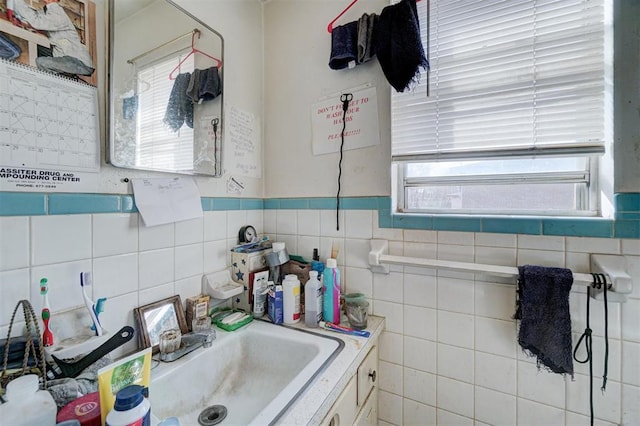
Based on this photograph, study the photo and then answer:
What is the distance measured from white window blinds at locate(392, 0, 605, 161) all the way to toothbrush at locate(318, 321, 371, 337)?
0.71 meters

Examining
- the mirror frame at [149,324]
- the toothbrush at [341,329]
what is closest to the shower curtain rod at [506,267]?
the toothbrush at [341,329]

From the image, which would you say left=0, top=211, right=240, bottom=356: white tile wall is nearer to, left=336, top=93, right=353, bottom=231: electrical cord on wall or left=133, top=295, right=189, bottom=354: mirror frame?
left=133, top=295, right=189, bottom=354: mirror frame

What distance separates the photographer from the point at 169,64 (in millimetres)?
975

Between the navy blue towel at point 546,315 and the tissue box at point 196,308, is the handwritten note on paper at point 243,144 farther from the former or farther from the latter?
the navy blue towel at point 546,315

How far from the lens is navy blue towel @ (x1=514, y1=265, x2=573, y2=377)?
812 millimetres

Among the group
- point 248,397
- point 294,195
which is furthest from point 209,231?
point 248,397

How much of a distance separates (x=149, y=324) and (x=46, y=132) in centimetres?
62

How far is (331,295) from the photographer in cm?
108

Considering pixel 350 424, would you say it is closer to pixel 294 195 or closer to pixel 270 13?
pixel 294 195

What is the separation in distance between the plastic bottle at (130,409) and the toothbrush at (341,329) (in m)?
0.65

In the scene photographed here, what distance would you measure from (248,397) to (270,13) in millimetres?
1772

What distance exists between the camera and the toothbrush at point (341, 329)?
99cm

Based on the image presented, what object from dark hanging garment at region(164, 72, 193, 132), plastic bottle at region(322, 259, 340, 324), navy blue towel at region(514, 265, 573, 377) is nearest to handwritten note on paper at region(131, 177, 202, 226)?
dark hanging garment at region(164, 72, 193, 132)

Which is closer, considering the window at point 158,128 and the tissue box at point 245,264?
the window at point 158,128
